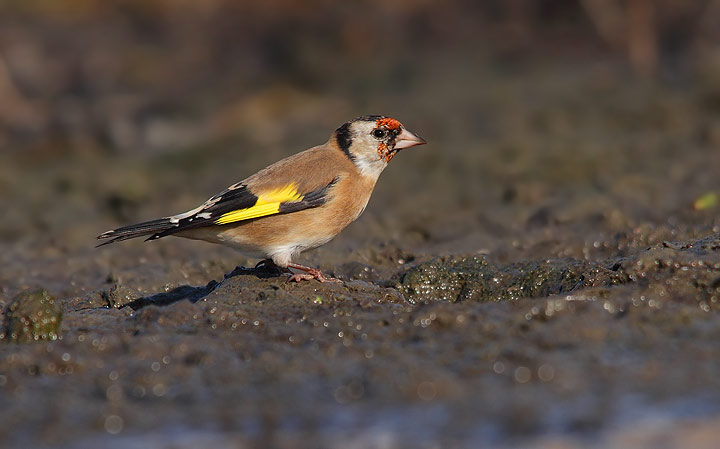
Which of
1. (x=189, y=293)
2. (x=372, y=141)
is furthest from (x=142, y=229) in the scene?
(x=372, y=141)

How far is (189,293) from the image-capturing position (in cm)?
631

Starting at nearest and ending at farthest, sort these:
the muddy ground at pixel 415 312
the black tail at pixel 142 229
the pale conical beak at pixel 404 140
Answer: the muddy ground at pixel 415 312, the black tail at pixel 142 229, the pale conical beak at pixel 404 140

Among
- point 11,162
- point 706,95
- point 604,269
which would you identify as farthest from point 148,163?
point 604,269

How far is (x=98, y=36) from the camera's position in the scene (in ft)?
50.3

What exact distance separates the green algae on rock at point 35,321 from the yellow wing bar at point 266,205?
1.34 m

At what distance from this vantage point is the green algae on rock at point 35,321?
5191 mm

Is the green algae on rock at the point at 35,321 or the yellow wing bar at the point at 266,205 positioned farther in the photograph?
the yellow wing bar at the point at 266,205

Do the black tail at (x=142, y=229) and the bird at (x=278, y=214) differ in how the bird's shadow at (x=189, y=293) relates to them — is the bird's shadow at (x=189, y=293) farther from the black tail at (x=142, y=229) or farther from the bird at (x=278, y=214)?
the black tail at (x=142, y=229)

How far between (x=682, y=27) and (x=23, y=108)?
8.95m

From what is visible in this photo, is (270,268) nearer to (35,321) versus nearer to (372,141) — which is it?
(372,141)

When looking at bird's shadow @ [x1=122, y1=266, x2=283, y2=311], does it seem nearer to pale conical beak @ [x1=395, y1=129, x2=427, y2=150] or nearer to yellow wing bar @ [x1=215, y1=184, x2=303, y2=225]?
yellow wing bar @ [x1=215, y1=184, x2=303, y2=225]

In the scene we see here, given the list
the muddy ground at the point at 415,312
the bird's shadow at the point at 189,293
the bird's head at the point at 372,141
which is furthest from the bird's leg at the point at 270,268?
the bird's head at the point at 372,141

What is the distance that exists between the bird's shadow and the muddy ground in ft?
0.07

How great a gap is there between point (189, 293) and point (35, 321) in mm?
1275
